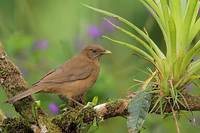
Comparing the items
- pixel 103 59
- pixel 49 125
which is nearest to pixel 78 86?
pixel 49 125

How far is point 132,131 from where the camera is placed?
2.90m

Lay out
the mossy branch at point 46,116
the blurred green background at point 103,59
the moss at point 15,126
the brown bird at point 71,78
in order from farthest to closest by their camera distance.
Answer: the blurred green background at point 103,59 < the brown bird at point 71,78 < the moss at point 15,126 < the mossy branch at point 46,116

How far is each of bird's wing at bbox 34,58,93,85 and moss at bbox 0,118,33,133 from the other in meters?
0.62

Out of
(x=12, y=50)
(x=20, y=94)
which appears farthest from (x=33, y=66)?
(x=20, y=94)

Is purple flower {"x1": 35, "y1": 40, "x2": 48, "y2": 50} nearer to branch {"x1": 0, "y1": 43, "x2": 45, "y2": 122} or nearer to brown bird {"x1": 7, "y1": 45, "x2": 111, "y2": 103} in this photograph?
brown bird {"x1": 7, "y1": 45, "x2": 111, "y2": 103}

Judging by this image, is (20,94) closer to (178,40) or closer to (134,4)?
(178,40)

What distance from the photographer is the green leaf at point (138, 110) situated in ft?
9.52

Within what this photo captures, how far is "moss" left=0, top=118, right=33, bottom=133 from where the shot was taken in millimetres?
3188

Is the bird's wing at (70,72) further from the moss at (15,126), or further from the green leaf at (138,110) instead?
the green leaf at (138,110)

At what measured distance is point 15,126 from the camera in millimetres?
3203

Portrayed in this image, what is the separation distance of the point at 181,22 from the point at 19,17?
4.37m

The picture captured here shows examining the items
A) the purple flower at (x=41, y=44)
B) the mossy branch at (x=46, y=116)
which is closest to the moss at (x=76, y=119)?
the mossy branch at (x=46, y=116)

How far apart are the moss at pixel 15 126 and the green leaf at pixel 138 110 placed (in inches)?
19.0

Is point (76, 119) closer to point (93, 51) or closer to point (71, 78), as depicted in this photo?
point (71, 78)
